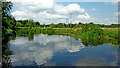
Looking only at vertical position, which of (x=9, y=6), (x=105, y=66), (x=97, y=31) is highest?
(x=9, y=6)

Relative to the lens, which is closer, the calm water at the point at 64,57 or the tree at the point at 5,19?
the calm water at the point at 64,57

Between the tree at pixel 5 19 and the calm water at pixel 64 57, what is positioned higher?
the tree at pixel 5 19

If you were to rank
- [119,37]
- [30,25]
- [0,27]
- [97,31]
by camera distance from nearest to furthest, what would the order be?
1. [0,27]
2. [119,37]
3. [97,31]
4. [30,25]

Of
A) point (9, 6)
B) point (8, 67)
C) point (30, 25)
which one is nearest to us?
point (8, 67)

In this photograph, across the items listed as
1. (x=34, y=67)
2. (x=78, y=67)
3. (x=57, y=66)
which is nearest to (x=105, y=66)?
(x=78, y=67)

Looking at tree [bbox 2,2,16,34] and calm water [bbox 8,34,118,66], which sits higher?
tree [bbox 2,2,16,34]

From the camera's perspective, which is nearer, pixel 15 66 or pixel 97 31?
pixel 15 66

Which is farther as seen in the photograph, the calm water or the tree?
the tree

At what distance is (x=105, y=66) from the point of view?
962 centimetres

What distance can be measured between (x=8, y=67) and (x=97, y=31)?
28.6 m

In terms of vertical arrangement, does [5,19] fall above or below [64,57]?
above

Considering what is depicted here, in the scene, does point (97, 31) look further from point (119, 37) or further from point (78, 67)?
point (78, 67)

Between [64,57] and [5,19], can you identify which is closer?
[64,57]

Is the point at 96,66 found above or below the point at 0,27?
below
